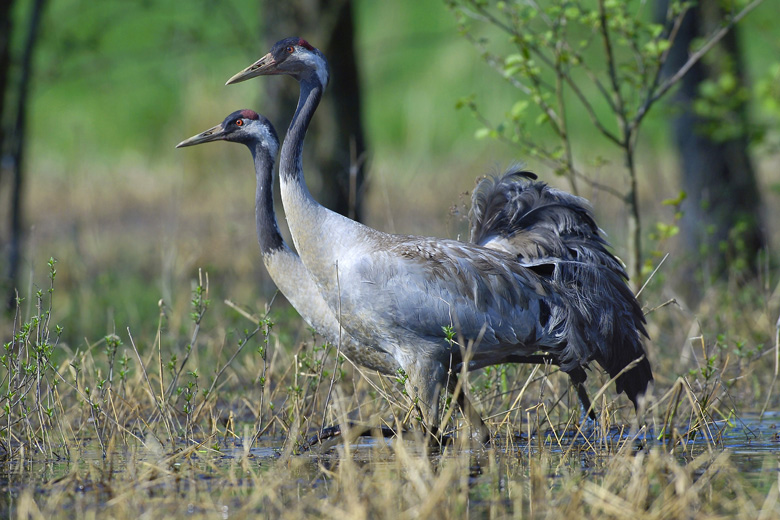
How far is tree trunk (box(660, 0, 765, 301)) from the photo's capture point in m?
8.61

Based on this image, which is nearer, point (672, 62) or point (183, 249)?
point (672, 62)

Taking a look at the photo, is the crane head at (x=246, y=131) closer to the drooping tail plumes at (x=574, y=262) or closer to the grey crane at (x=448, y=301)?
the grey crane at (x=448, y=301)

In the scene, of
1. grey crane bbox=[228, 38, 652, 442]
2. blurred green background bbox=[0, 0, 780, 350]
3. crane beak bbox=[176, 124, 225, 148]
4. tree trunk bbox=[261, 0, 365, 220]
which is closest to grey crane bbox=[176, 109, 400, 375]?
crane beak bbox=[176, 124, 225, 148]

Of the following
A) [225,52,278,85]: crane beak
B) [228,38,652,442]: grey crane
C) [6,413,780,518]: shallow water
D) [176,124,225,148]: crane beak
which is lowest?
[6,413,780,518]: shallow water

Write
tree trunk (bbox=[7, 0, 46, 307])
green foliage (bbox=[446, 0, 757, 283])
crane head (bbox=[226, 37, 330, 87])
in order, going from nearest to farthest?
crane head (bbox=[226, 37, 330, 87]) → green foliage (bbox=[446, 0, 757, 283]) → tree trunk (bbox=[7, 0, 46, 307])

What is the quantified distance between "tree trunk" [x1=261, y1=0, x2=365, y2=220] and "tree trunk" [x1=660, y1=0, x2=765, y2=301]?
102 inches

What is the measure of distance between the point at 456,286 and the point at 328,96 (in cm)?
358

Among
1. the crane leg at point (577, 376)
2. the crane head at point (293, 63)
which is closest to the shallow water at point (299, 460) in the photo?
the crane leg at point (577, 376)

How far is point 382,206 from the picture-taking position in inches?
537

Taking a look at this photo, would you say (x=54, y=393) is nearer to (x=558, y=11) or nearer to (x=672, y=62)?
(x=558, y=11)

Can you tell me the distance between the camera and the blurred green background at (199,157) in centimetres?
904

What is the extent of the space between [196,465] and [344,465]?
0.87 m

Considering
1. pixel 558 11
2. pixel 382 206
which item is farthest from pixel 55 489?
pixel 382 206

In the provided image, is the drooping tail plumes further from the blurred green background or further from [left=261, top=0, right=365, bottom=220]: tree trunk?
[left=261, top=0, right=365, bottom=220]: tree trunk
